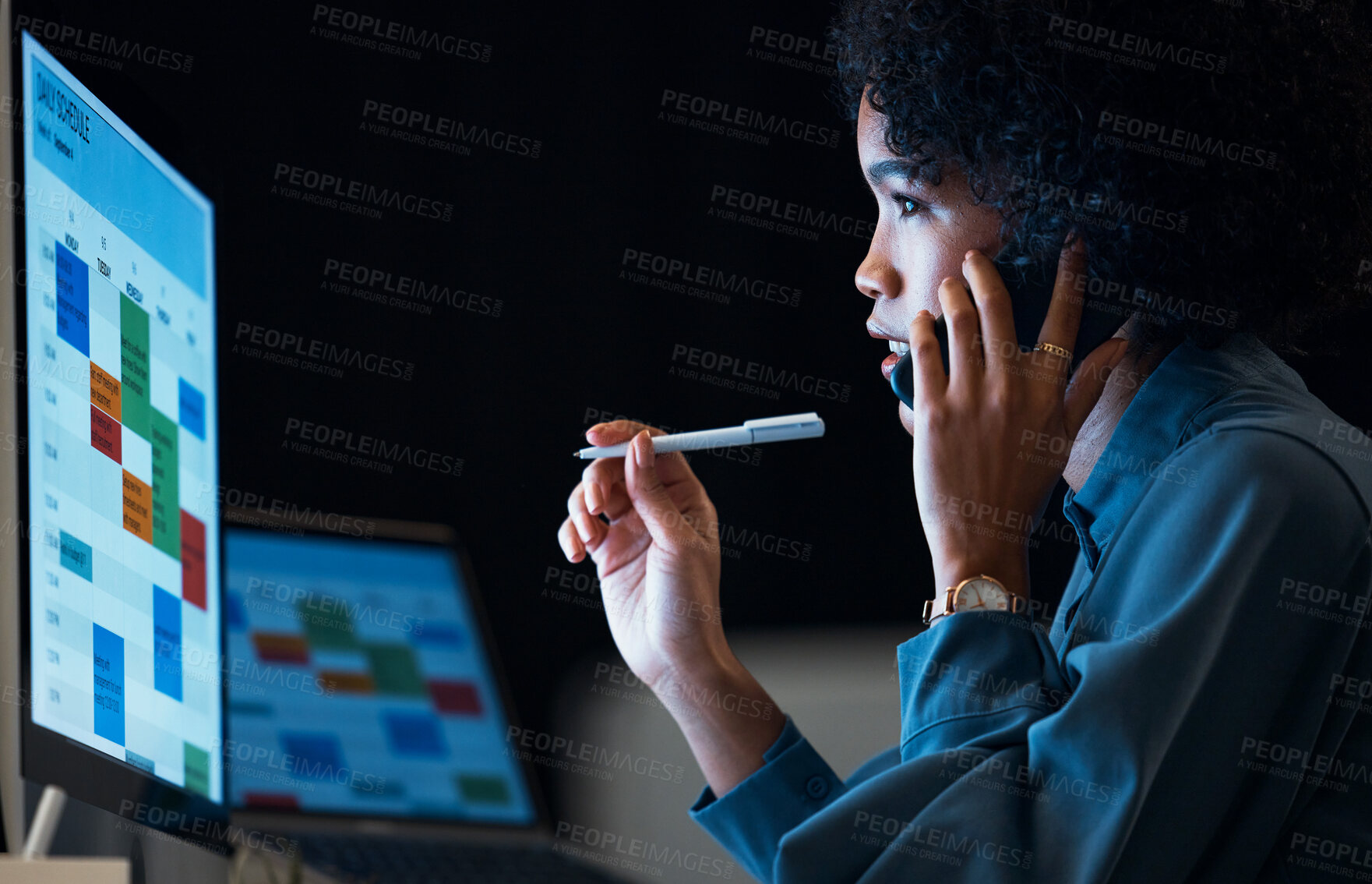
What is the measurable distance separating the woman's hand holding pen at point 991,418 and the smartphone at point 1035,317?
0.04ft

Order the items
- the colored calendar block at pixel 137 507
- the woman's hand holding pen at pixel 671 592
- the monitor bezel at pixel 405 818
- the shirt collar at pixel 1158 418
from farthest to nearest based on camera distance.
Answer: the monitor bezel at pixel 405 818 → the woman's hand holding pen at pixel 671 592 → the shirt collar at pixel 1158 418 → the colored calendar block at pixel 137 507

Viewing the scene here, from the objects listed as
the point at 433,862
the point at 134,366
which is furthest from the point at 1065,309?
the point at 433,862

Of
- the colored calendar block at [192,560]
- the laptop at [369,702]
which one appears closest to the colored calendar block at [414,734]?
the laptop at [369,702]

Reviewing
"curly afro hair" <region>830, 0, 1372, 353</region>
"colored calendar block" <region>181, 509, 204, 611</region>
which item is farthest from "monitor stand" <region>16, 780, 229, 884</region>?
"curly afro hair" <region>830, 0, 1372, 353</region>

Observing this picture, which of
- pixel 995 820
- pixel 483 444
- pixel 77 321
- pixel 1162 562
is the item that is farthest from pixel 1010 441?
pixel 483 444

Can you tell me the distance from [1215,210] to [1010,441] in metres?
0.26

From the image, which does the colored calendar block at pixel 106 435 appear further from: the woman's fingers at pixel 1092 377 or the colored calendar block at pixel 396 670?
the colored calendar block at pixel 396 670

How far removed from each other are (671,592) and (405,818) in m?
0.65

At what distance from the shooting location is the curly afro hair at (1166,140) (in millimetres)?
985

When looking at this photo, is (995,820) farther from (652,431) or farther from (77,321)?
(77,321)

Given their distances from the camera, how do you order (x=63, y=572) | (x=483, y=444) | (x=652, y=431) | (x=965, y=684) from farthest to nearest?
(x=483, y=444), (x=652, y=431), (x=965, y=684), (x=63, y=572)

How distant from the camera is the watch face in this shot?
3.11ft

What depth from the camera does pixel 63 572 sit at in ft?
2.53

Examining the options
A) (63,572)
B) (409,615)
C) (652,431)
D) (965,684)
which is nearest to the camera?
(63,572)
